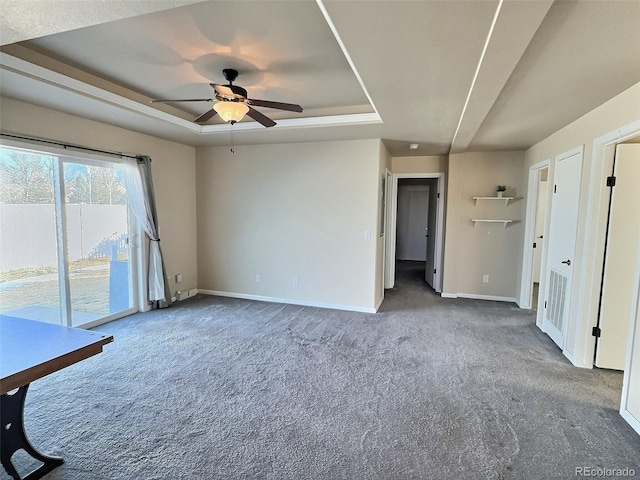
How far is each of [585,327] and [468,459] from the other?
198cm

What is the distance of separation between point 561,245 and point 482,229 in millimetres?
1728

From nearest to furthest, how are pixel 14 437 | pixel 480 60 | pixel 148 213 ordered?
1. pixel 14 437
2. pixel 480 60
3. pixel 148 213

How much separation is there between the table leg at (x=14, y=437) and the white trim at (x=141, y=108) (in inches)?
89.0

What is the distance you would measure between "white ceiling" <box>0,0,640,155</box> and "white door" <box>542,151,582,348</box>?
549mm

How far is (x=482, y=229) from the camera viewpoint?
5.18 meters

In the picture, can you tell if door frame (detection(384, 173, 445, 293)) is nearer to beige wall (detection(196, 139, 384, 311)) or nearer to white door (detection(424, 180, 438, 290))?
white door (detection(424, 180, 438, 290))

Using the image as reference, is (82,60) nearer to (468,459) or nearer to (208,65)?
(208,65)

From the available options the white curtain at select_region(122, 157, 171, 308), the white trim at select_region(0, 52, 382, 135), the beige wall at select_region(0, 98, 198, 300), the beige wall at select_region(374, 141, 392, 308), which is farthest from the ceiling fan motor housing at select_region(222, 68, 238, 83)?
the beige wall at select_region(374, 141, 392, 308)

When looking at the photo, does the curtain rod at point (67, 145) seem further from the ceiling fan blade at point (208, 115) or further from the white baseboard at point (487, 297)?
the white baseboard at point (487, 297)

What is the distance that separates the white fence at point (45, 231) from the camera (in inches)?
121

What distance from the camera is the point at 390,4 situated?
145 centimetres

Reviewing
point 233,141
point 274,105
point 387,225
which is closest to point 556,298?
point 387,225

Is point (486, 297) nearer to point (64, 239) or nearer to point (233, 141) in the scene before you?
point (233, 141)

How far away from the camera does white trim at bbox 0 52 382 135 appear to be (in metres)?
2.39
